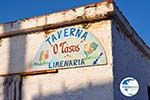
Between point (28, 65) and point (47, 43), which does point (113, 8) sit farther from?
point (28, 65)

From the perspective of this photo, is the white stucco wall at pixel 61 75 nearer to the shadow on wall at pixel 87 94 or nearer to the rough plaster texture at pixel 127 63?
the shadow on wall at pixel 87 94

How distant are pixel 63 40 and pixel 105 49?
1154 millimetres

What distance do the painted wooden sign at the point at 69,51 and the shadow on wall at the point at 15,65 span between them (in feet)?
1.52

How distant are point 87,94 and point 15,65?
2210 millimetres

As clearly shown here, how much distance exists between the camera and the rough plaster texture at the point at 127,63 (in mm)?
8312

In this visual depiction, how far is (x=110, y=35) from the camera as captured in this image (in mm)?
8219

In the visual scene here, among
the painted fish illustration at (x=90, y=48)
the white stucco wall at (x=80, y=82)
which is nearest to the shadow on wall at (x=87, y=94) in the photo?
the white stucco wall at (x=80, y=82)

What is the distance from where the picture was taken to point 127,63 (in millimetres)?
9328

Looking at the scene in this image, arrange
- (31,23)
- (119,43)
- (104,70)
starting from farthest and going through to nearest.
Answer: (31,23)
(119,43)
(104,70)

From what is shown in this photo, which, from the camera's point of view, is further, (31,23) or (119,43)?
(31,23)

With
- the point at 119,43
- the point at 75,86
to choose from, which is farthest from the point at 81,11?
the point at 75,86

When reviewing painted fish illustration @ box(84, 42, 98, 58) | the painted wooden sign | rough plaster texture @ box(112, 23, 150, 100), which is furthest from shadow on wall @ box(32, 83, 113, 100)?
painted fish illustration @ box(84, 42, 98, 58)

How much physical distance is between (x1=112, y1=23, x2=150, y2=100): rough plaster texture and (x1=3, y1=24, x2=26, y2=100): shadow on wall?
2409mm

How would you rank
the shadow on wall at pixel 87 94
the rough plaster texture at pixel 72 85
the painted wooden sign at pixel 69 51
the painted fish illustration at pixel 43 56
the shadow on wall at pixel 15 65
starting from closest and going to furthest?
the shadow on wall at pixel 87 94 → the rough plaster texture at pixel 72 85 → the painted wooden sign at pixel 69 51 → the painted fish illustration at pixel 43 56 → the shadow on wall at pixel 15 65
